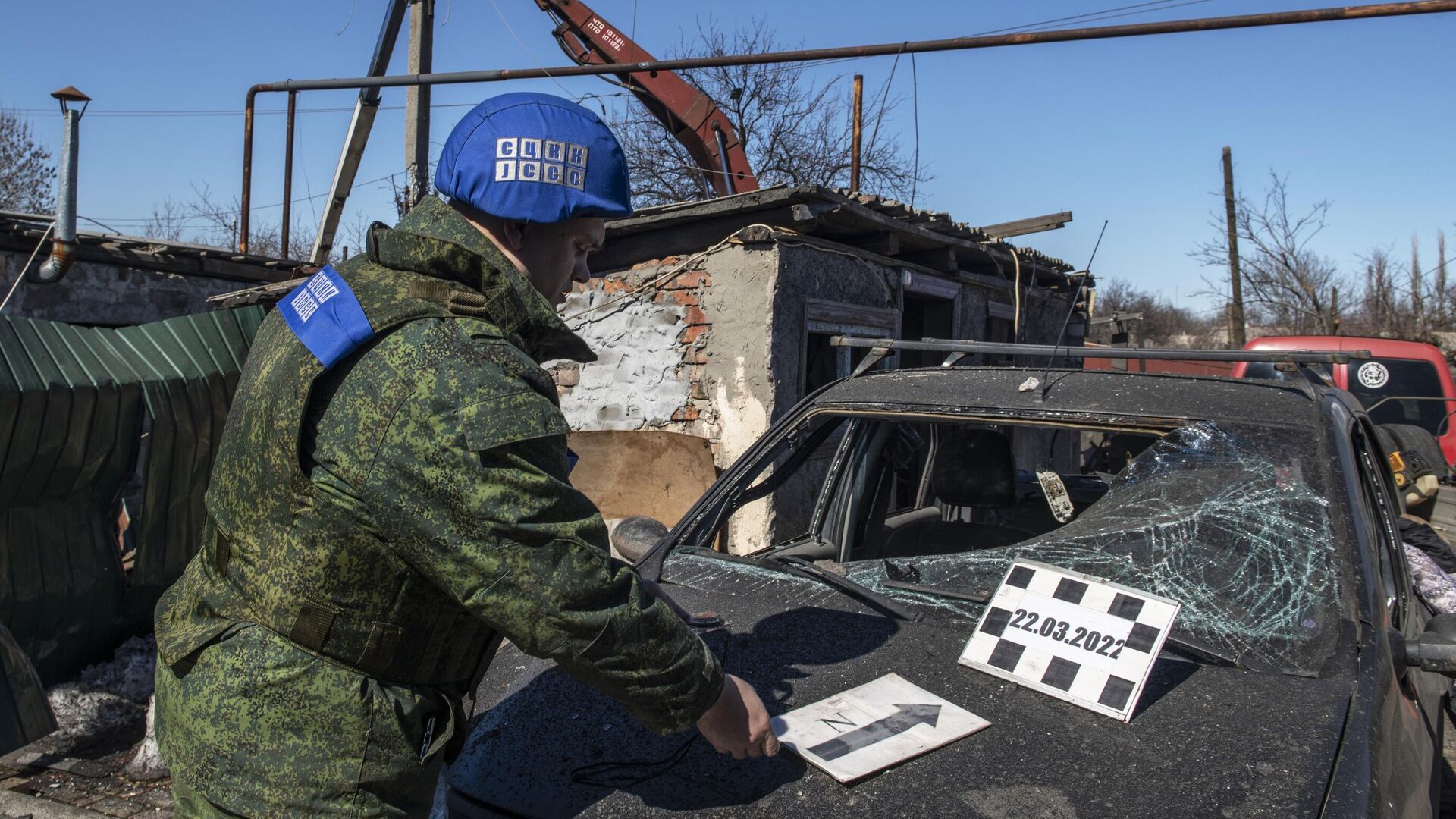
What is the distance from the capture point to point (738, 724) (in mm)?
1441

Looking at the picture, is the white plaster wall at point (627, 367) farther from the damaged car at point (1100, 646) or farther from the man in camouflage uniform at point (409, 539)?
the man in camouflage uniform at point (409, 539)

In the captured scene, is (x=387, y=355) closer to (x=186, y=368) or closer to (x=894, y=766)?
(x=894, y=766)

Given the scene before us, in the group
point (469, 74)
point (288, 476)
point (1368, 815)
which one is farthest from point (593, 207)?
point (469, 74)

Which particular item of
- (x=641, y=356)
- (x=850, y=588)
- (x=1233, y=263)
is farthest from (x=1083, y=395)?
(x=1233, y=263)

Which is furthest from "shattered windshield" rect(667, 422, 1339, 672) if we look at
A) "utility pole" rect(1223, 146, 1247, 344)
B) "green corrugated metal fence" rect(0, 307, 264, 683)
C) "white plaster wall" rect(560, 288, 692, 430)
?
"utility pole" rect(1223, 146, 1247, 344)

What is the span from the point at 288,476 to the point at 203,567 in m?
0.28

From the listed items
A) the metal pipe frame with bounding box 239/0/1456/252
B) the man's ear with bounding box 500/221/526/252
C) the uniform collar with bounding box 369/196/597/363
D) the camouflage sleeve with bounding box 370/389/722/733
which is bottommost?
the camouflage sleeve with bounding box 370/389/722/733

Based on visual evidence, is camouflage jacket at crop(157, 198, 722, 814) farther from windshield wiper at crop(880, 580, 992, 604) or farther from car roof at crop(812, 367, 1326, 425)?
car roof at crop(812, 367, 1326, 425)

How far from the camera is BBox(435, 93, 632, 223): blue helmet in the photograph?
1.40 m

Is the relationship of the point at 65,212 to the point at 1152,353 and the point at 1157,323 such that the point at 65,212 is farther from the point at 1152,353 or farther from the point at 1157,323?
the point at 1157,323

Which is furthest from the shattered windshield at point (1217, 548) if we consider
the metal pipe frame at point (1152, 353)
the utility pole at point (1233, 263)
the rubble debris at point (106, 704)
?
the utility pole at point (1233, 263)

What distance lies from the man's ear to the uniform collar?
0.03 m

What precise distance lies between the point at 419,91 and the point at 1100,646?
9170 millimetres

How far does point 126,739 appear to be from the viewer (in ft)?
13.7
